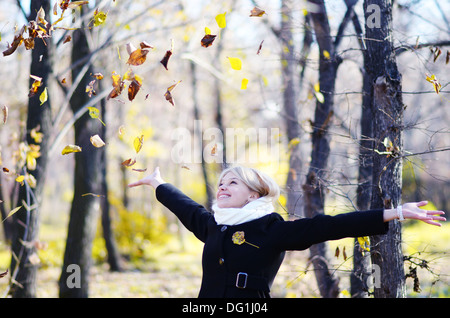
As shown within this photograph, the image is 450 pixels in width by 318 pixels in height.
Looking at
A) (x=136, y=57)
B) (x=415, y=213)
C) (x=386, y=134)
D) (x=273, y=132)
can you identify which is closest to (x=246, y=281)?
(x=415, y=213)

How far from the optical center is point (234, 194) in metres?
2.97

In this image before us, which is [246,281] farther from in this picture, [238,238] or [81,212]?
[81,212]

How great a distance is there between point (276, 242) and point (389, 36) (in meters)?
1.90

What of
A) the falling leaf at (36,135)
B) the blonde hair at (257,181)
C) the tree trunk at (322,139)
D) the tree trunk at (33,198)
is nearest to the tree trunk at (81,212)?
the tree trunk at (33,198)

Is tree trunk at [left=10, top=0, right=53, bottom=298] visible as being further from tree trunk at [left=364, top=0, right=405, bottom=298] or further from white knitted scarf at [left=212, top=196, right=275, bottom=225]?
tree trunk at [left=364, top=0, right=405, bottom=298]

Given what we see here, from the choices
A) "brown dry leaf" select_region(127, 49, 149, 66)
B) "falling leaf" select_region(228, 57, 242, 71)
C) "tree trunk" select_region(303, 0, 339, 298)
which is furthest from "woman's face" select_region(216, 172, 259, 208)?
"tree trunk" select_region(303, 0, 339, 298)

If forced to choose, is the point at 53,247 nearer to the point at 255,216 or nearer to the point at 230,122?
the point at 230,122

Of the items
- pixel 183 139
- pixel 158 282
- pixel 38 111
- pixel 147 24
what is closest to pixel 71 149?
pixel 38 111

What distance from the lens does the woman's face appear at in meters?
2.97

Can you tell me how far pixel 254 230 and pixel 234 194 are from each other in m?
0.28
